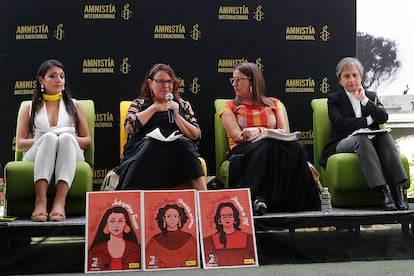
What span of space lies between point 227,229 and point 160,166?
0.63 meters

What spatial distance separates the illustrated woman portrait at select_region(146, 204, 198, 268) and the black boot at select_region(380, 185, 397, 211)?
124 centimetres

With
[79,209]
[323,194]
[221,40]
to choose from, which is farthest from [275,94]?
[79,209]

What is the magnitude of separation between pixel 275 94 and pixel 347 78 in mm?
783

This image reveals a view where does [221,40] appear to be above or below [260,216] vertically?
above

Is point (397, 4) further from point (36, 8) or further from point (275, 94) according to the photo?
point (36, 8)

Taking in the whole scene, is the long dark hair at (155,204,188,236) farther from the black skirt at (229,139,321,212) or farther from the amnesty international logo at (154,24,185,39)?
the amnesty international logo at (154,24,185,39)

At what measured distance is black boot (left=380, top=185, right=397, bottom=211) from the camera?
3018mm

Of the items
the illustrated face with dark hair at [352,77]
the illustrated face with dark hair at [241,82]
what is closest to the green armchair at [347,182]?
the illustrated face with dark hair at [352,77]

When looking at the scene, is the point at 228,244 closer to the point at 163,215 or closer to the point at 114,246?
the point at 163,215

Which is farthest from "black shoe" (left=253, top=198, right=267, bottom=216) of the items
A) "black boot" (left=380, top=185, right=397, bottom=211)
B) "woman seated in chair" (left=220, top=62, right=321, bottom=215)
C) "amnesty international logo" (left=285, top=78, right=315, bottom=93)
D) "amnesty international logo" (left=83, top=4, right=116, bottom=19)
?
"amnesty international logo" (left=83, top=4, right=116, bottom=19)

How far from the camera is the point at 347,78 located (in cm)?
353

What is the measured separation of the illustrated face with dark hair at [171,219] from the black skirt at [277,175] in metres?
0.58

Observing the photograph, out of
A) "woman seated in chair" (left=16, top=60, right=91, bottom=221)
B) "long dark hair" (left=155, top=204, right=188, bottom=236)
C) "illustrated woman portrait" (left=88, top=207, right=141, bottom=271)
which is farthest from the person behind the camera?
"woman seated in chair" (left=16, top=60, right=91, bottom=221)

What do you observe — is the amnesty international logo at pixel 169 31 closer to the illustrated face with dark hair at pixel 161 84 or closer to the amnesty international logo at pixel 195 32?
the amnesty international logo at pixel 195 32
